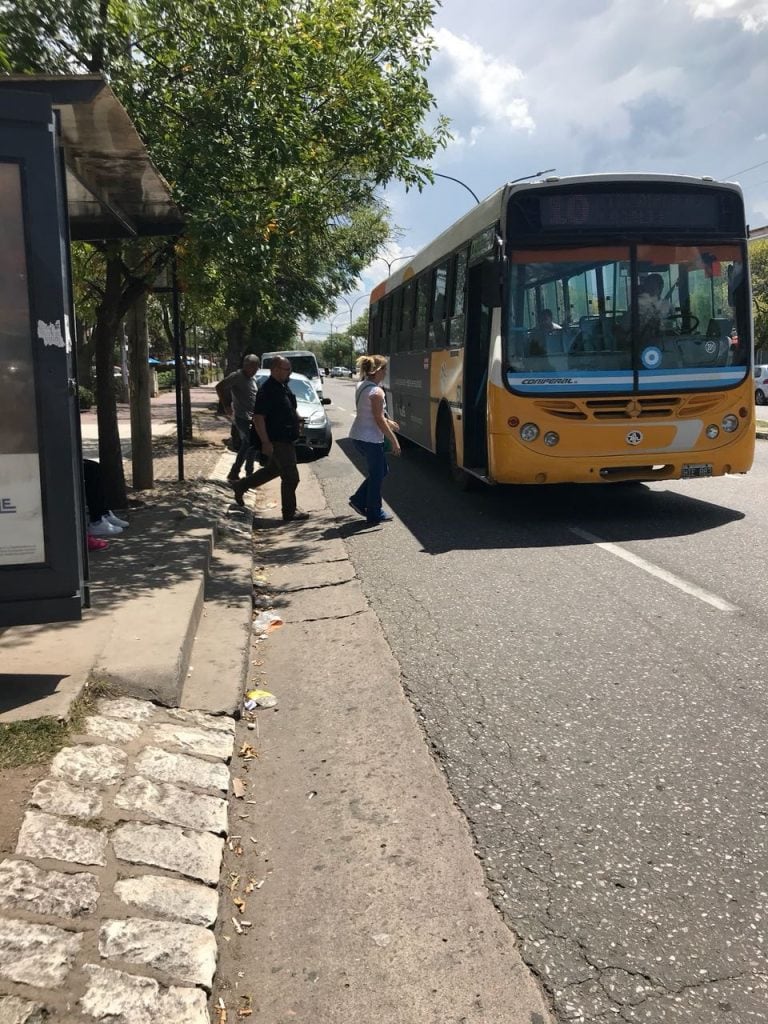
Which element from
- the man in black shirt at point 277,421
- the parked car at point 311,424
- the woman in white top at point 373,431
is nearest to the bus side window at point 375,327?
the parked car at point 311,424

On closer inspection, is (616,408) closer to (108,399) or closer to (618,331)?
(618,331)

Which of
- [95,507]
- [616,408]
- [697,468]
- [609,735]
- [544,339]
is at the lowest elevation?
[609,735]

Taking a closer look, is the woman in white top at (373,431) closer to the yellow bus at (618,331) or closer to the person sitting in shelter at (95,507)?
the yellow bus at (618,331)

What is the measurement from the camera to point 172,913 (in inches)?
108

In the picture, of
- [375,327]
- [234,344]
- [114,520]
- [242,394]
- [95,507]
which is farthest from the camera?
[234,344]

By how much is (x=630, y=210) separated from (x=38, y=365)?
644 cm

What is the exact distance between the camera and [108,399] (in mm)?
10078

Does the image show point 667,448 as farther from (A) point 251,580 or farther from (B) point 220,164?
(B) point 220,164

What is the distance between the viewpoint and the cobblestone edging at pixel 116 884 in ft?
7.72

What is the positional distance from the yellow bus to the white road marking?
73 cm

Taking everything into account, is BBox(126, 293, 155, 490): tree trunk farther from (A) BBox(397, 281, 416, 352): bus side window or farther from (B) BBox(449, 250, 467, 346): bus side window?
(A) BBox(397, 281, 416, 352): bus side window

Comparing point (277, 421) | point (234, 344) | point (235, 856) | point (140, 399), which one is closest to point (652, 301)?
point (277, 421)

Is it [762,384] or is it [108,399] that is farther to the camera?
[762,384]

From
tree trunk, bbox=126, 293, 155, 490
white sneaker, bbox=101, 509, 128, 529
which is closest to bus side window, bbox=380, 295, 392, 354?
tree trunk, bbox=126, 293, 155, 490
